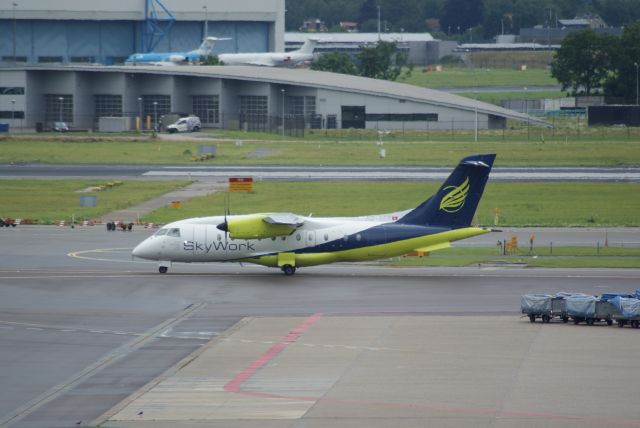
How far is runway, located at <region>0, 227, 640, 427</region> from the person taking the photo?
112 feet

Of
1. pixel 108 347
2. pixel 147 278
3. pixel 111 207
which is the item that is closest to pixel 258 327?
pixel 108 347

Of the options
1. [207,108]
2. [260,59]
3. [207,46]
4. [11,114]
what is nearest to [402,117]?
[207,108]

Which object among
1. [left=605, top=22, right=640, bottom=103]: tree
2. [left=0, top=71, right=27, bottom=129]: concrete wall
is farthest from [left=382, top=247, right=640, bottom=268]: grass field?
[left=605, top=22, right=640, bottom=103]: tree

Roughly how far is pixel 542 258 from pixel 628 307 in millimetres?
17510

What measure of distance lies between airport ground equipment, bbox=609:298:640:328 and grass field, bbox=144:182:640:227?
→ 29159 millimetres

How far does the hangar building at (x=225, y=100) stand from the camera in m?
149

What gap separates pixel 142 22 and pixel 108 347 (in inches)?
5786

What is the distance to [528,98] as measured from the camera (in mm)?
188625

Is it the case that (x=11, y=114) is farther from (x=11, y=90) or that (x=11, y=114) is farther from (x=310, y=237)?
(x=310, y=237)

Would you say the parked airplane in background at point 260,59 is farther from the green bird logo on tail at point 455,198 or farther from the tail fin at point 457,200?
the green bird logo on tail at point 455,198

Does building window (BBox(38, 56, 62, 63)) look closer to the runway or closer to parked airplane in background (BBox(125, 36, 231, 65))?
parked airplane in background (BBox(125, 36, 231, 65))

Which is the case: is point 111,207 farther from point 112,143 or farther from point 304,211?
point 112,143

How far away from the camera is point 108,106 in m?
156

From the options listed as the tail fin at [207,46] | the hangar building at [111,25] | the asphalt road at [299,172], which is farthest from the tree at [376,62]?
the asphalt road at [299,172]
